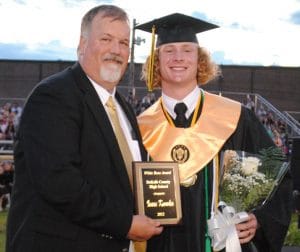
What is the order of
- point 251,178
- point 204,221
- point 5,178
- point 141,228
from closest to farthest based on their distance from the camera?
1. point 141,228
2. point 251,178
3. point 204,221
4. point 5,178

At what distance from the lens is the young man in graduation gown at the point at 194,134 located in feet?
11.1

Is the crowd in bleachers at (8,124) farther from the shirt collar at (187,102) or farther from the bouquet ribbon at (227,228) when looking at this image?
the bouquet ribbon at (227,228)

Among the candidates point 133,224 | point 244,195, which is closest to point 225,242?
point 244,195

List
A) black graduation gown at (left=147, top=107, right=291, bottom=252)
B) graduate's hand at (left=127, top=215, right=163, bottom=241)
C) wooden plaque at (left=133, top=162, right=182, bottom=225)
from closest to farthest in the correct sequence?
graduate's hand at (left=127, top=215, right=163, bottom=241) → wooden plaque at (left=133, top=162, right=182, bottom=225) → black graduation gown at (left=147, top=107, right=291, bottom=252)

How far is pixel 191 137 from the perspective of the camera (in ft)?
12.0

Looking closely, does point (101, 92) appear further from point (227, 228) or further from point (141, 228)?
point (227, 228)

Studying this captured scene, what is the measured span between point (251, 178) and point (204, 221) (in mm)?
417

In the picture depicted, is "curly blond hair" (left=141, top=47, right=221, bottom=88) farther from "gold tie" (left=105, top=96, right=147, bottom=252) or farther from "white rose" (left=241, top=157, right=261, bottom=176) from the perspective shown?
"gold tie" (left=105, top=96, right=147, bottom=252)

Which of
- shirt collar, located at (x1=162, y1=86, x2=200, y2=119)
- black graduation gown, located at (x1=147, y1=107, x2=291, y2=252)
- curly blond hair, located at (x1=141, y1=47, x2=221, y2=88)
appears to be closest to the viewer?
black graduation gown, located at (x1=147, y1=107, x2=291, y2=252)

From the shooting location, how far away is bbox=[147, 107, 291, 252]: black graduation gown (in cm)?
338

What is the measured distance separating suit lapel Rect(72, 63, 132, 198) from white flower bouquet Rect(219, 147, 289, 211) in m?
0.76

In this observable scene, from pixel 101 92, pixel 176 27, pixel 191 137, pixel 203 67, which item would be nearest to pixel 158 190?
pixel 101 92

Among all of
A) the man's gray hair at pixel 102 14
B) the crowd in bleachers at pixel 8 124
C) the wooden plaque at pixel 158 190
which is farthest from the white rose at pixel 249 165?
the crowd in bleachers at pixel 8 124

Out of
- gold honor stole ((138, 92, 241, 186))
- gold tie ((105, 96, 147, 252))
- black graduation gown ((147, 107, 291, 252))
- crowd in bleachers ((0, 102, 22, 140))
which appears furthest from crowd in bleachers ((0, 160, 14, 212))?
gold tie ((105, 96, 147, 252))
